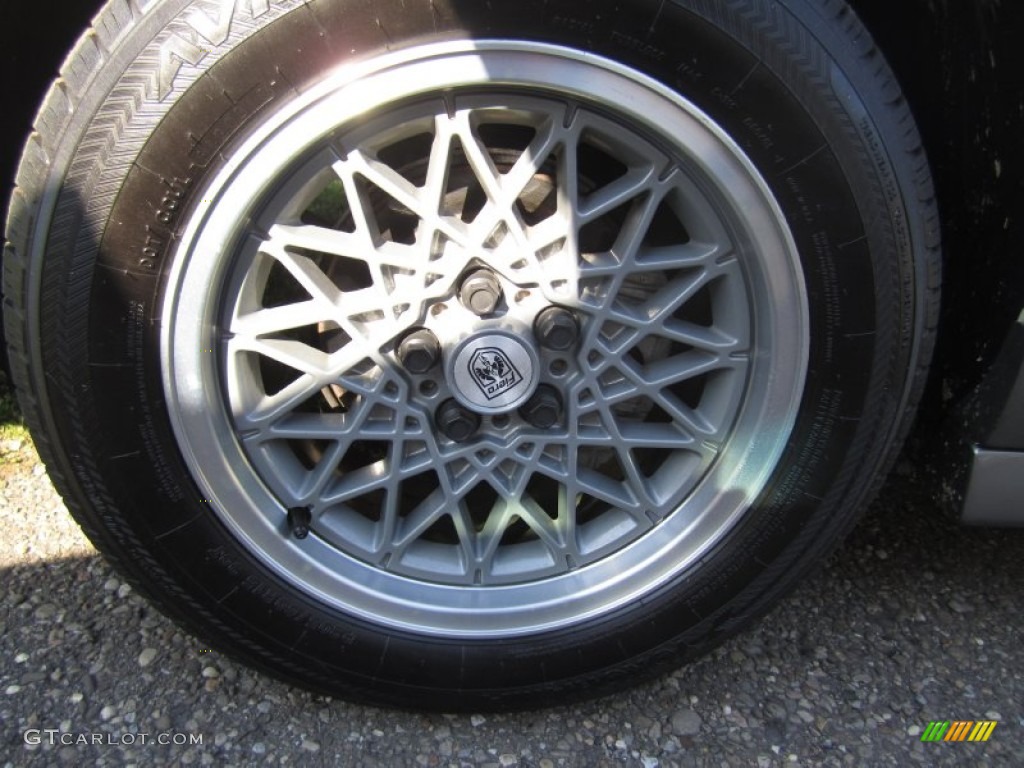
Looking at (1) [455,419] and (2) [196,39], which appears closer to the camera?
(2) [196,39]

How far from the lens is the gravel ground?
6.15 ft

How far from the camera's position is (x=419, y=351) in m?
1.71

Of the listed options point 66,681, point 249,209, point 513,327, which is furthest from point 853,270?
point 66,681

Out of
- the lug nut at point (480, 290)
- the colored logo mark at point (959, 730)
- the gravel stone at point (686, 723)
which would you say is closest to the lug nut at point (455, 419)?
the lug nut at point (480, 290)

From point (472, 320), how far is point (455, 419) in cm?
20

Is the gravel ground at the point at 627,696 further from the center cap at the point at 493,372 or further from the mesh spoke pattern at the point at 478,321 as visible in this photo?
the center cap at the point at 493,372

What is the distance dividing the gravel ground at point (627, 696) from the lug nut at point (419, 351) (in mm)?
781

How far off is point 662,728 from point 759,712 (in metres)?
0.22

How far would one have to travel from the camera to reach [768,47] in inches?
59.7

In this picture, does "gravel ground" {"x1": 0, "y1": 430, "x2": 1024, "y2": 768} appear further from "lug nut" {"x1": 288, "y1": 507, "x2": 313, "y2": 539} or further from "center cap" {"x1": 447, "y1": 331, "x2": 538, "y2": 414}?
"center cap" {"x1": 447, "y1": 331, "x2": 538, "y2": 414}

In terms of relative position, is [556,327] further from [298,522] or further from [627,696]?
[627,696]

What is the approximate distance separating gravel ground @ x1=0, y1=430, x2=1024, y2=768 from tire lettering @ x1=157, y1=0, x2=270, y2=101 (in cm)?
126

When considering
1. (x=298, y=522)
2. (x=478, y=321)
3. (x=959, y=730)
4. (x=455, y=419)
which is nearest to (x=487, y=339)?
(x=478, y=321)

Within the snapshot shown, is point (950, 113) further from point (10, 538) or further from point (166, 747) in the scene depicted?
point (10, 538)
